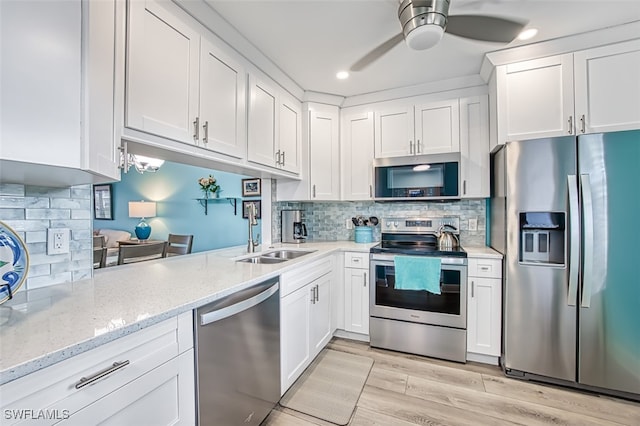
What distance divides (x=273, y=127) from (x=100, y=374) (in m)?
2.03

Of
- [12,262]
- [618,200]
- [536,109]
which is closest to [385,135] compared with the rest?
[536,109]

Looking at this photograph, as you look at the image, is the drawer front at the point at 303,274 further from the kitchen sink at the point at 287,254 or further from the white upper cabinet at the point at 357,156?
the white upper cabinet at the point at 357,156

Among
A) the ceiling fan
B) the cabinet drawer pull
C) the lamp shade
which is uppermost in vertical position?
the ceiling fan

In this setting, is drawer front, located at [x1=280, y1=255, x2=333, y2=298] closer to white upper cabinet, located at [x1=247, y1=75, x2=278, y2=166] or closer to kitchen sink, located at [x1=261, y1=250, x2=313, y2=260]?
kitchen sink, located at [x1=261, y1=250, x2=313, y2=260]

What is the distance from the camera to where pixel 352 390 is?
1.95 metres

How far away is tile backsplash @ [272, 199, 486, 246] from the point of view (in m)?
2.82

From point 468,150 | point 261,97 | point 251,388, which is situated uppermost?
point 261,97

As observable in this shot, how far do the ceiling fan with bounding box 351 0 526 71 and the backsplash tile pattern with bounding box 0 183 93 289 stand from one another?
1.87m

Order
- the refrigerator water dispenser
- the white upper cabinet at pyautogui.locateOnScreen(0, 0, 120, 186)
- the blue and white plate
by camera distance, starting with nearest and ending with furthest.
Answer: the white upper cabinet at pyautogui.locateOnScreen(0, 0, 120, 186)
the blue and white plate
the refrigerator water dispenser

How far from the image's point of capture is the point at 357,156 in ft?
9.87

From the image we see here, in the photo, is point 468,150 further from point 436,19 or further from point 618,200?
point 436,19

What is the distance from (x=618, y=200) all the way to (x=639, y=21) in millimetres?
1170

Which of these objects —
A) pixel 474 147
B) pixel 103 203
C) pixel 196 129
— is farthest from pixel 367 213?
pixel 103 203

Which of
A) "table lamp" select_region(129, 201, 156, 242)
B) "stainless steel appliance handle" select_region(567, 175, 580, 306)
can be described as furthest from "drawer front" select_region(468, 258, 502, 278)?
"table lamp" select_region(129, 201, 156, 242)
